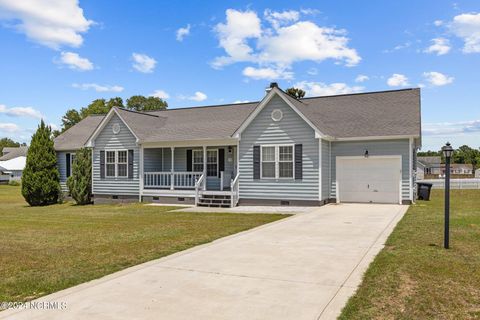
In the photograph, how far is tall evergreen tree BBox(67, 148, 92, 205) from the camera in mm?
22141

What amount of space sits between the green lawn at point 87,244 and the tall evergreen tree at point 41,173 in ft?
30.5

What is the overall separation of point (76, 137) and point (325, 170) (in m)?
17.6

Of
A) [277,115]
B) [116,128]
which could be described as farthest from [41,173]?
[277,115]

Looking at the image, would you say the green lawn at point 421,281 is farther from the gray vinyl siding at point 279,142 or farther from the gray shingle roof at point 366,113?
the gray shingle roof at point 366,113

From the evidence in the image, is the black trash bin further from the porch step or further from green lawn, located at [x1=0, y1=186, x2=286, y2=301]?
green lawn, located at [x1=0, y1=186, x2=286, y2=301]

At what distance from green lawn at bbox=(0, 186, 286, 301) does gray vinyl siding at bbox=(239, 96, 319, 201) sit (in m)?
3.58

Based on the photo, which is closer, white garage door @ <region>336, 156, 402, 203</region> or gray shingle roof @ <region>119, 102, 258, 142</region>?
white garage door @ <region>336, 156, 402, 203</region>

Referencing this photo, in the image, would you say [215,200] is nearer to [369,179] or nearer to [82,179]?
[369,179]

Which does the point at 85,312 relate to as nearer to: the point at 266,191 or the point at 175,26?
the point at 266,191

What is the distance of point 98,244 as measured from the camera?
895cm

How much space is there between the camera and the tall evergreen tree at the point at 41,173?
22438 millimetres

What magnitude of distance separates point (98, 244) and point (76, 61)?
886 inches

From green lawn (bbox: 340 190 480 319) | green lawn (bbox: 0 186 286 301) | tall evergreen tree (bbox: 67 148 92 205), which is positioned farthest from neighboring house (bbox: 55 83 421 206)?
green lawn (bbox: 340 190 480 319)

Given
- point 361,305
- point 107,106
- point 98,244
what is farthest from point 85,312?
point 107,106
